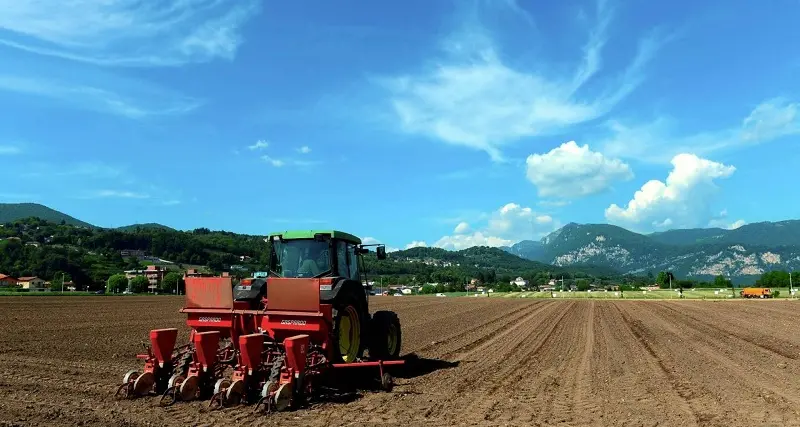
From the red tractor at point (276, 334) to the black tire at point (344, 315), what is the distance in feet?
0.05

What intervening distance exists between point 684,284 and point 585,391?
378 feet

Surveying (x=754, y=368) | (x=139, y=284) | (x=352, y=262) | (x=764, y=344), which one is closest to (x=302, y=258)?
(x=352, y=262)

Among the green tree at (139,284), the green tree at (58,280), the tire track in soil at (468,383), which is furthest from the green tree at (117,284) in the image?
the tire track in soil at (468,383)

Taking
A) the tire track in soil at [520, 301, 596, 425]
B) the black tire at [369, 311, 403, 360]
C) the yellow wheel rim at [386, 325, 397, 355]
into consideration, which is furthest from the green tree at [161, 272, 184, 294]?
the black tire at [369, 311, 403, 360]

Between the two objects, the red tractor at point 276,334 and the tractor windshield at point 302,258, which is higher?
the tractor windshield at point 302,258

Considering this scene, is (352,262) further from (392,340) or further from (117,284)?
(117,284)

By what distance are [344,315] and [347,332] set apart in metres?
0.36

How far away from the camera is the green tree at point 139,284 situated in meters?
85.4

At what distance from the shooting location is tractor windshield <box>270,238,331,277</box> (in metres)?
10.6

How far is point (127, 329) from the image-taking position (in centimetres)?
2036

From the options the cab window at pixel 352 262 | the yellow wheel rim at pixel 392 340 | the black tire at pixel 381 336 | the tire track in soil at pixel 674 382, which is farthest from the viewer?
the yellow wheel rim at pixel 392 340

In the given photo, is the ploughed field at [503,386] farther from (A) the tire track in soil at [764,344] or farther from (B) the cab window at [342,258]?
(B) the cab window at [342,258]

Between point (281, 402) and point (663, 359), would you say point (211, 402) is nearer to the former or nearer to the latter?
point (281, 402)

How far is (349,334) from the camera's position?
10.1m
